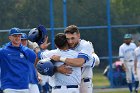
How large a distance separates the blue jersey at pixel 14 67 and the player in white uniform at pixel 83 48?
3.47 ft

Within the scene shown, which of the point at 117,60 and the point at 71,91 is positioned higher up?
the point at 71,91

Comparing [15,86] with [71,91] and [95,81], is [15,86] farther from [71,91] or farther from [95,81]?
[95,81]

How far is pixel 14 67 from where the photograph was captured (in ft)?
34.4

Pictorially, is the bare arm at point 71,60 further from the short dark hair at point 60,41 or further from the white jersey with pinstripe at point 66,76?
the short dark hair at point 60,41

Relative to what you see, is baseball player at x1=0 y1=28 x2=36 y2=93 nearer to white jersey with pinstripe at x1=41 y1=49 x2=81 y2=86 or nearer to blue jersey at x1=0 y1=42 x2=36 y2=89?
blue jersey at x1=0 y1=42 x2=36 y2=89

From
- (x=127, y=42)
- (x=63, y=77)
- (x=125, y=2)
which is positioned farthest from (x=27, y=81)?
(x=125, y=2)

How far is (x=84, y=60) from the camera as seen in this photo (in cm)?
912

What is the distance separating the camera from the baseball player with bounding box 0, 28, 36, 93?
412 inches

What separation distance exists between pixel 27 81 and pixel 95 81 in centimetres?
1260

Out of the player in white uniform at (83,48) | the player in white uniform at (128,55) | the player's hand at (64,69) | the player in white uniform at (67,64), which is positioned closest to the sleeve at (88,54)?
the player in white uniform at (83,48)

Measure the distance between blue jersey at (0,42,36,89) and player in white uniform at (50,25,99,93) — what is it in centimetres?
106

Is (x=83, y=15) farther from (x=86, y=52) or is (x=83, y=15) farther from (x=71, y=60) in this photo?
(x=71, y=60)

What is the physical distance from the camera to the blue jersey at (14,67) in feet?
34.3

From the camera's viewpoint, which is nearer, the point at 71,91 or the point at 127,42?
the point at 71,91
